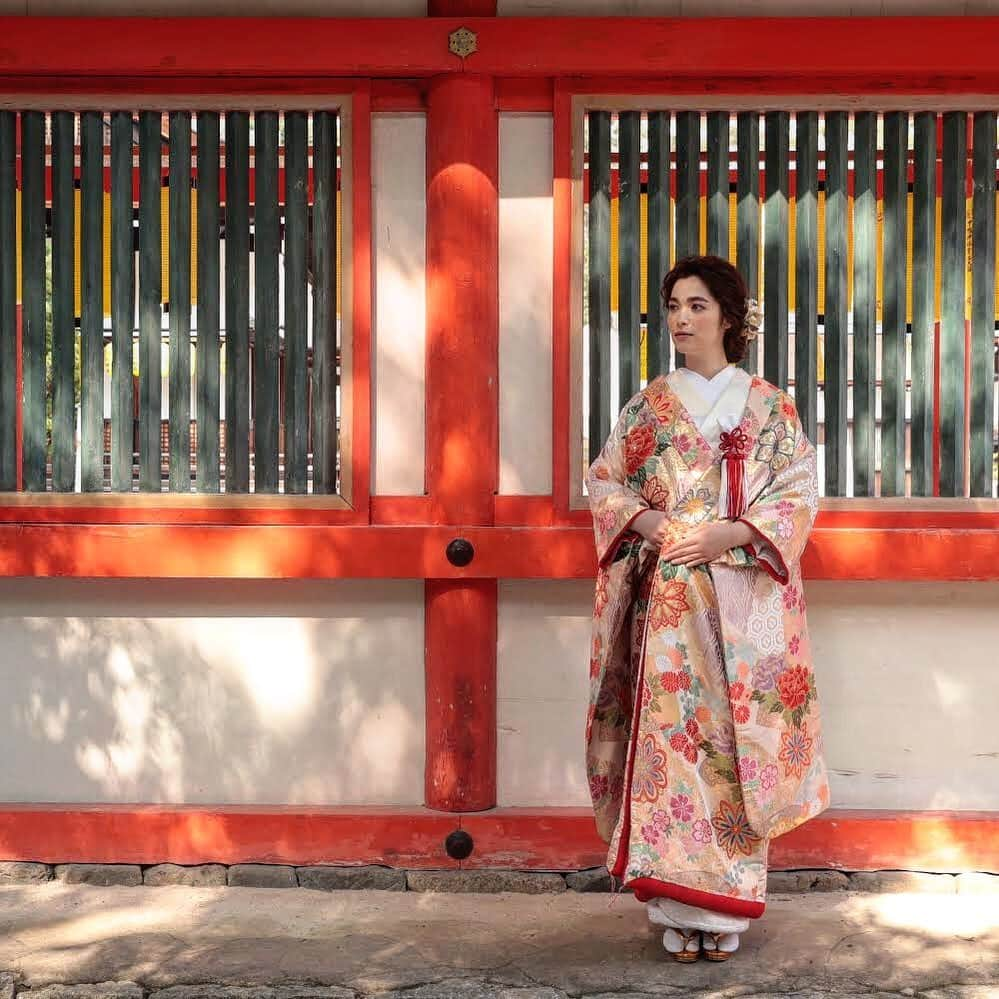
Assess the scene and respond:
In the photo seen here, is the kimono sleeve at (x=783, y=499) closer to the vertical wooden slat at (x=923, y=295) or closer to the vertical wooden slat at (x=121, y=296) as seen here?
the vertical wooden slat at (x=923, y=295)

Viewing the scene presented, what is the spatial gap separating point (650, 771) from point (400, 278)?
6.05 feet

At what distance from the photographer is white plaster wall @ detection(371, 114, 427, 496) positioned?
4.93 metres

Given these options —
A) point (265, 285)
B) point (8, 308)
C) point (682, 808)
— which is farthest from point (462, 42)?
point (682, 808)

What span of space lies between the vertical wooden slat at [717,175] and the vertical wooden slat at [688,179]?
40 mm

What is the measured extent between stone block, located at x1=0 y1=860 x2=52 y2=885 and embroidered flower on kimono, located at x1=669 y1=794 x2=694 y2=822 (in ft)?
7.07

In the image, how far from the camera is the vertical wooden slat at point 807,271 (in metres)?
4.91

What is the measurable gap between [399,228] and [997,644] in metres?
2.41

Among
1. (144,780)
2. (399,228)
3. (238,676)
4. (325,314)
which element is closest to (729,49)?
(399,228)

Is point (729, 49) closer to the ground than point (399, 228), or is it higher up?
higher up

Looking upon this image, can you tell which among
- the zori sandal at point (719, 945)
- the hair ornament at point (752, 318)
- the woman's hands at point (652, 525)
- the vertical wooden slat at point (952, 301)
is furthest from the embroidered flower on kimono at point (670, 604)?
the vertical wooden slat at point (952, 301)

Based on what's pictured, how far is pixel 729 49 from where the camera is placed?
479 cm

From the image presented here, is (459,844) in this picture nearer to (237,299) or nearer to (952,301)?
(237,299)

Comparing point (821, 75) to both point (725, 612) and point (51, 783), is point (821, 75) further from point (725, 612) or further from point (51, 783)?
point (51, 783)

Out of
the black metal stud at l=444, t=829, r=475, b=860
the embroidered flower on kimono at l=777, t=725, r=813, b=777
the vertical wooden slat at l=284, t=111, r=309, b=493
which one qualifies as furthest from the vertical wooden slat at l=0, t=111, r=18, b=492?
the embroidered flower on kimono at l=777, t=725, r=813, b=777
